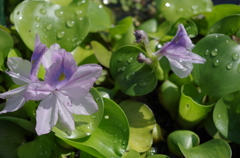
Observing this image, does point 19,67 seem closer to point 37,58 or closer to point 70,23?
point 37,58

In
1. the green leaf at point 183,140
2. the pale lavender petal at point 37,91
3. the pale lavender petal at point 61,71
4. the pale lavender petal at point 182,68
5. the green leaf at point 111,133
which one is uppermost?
the pale lavender petal at point 61,71

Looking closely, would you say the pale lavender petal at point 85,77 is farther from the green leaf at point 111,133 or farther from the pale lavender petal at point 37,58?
the green leaf at point 111,133

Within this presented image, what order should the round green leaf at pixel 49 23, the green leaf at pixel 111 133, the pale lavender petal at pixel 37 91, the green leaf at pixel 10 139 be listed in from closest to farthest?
the pale lavender petal at pixel 37 91, the green leaf at pixel 111 133, the green leaf at pixel 10 139, the round green leaf at pixel 49 23

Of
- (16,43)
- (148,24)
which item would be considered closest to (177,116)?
(148,24)

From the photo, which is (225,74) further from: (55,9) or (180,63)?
(55,9)

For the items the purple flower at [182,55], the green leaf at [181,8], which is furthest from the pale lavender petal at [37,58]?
the green leaf at [181,8]
